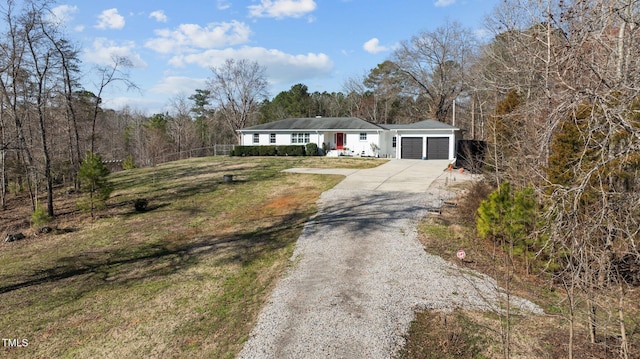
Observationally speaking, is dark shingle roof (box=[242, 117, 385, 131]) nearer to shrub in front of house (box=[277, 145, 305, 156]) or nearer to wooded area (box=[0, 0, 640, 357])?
shrub in front of house (box=[277, 145, 305, 156])

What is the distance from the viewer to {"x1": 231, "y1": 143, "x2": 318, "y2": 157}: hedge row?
30.4m

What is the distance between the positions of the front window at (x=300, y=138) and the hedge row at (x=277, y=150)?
1254 mm

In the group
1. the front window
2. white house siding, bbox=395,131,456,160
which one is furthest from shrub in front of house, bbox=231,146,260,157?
white house siding, bbox=395,131,456,160

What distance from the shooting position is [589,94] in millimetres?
3311

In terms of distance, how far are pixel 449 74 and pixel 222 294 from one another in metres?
39.5

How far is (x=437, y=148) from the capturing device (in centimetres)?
2698

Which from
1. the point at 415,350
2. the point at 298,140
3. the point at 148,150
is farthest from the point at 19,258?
the point at 148,150

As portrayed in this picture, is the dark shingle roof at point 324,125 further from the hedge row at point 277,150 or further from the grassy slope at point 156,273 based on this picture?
the grassy slope at point 156,273

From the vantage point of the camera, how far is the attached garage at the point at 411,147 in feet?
90.3

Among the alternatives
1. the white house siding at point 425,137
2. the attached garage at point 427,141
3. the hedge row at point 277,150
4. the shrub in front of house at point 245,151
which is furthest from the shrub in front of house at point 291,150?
the white house siding at point 425,137

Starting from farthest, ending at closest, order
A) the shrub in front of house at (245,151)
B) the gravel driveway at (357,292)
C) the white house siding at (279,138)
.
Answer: the shrub in front of house at (245,151), the white house siding at (279,138), the gravel driveway at (357,292)

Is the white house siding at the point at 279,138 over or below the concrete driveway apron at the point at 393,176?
over

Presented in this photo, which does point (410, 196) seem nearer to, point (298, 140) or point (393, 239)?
point (393, 239)

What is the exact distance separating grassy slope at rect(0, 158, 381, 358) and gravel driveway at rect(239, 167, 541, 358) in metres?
0.56
